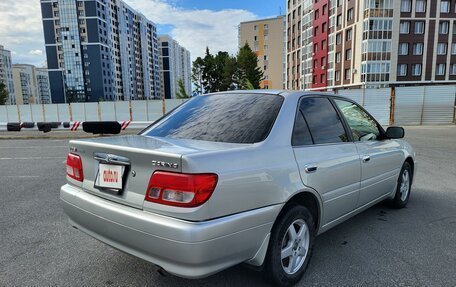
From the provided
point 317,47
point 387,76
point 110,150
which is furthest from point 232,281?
point 317,47

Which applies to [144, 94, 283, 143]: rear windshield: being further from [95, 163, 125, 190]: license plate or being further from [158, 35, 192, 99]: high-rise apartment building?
[158, 35, 192, 99]: high-rise apartment building

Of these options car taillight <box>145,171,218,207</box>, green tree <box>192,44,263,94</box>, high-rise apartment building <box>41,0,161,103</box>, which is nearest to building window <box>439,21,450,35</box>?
green tree <box>192,44,263,94</box>

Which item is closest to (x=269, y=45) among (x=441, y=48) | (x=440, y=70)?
(x=441, y=48)

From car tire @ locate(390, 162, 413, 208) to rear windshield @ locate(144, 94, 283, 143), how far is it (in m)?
2.64

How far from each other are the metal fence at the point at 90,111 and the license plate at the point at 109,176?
2229 cm

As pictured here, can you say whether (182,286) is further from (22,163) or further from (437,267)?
(22,163)

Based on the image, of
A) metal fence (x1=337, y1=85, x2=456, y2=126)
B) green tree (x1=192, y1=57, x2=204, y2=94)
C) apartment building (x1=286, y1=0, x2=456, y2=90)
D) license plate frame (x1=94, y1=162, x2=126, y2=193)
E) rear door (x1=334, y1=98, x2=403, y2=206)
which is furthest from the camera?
green tree (x1=192, y1=57, x2=204, y2=94)

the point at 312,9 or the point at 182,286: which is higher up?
the point at 312,9

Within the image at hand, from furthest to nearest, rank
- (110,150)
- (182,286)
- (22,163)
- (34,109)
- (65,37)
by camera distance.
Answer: (65,37)
(34,109)
(22,163)
(182,286)
(110,150)

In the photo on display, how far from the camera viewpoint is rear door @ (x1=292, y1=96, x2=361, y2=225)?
2674mm

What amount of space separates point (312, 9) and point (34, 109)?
49088 millimetres

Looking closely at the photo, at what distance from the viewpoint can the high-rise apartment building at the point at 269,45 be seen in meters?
80.8

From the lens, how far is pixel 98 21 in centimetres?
9538

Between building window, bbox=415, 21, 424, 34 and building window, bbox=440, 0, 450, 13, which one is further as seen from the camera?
building window, bbox=415, 21, 424, 34
